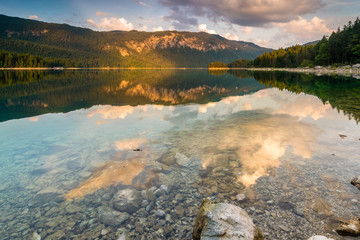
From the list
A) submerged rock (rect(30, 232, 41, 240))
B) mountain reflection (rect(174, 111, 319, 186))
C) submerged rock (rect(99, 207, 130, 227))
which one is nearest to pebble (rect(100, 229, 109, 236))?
submerged rock (rect(99, 207, 130, 227))

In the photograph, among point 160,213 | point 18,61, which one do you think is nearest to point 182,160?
point 160,213

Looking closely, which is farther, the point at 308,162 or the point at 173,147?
the point at 173,147

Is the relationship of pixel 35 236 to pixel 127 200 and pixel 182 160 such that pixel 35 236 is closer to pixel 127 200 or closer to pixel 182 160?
pixel 127 200

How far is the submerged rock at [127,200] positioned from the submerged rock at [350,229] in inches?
244

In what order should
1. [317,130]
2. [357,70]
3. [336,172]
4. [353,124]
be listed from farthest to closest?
[357,70], [353,124], [317,130], [336,172]

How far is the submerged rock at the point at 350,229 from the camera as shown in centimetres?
554

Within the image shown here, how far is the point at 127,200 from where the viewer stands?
7.36m

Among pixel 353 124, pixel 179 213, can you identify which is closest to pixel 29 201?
pixel 179 213

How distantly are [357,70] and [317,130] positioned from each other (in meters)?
101

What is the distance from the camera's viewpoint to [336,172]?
29.8ft

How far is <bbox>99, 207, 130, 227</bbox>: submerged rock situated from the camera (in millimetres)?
6504

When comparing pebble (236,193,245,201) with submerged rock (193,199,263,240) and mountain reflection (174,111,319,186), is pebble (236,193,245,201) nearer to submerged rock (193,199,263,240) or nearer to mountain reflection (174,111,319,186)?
mountain reflection (174,111,319,186)

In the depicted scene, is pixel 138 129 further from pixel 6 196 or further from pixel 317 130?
pixel 317 130

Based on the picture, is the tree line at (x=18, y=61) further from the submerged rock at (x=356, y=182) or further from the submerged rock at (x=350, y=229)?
the submerged rock at (x=350, y=229)
